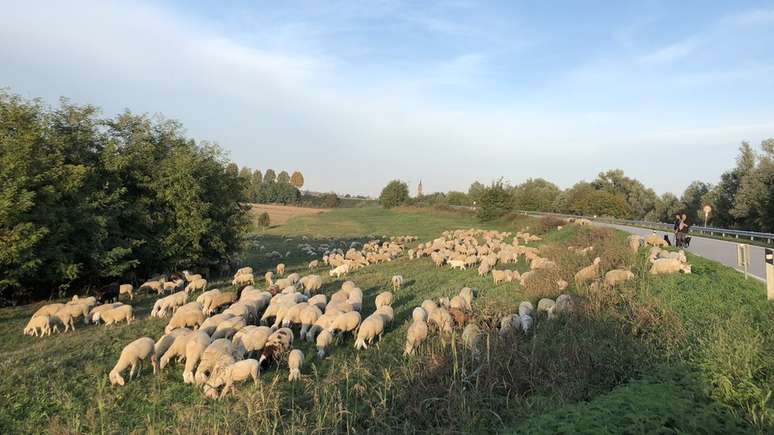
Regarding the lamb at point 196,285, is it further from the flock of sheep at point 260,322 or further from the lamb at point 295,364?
the lamb at point 295,364

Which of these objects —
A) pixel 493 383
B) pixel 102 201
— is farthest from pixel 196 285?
pixel 493 383

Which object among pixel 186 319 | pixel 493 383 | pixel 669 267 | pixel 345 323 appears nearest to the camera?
pixel 493 383

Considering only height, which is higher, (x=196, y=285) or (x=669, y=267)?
(x=669, y=267)

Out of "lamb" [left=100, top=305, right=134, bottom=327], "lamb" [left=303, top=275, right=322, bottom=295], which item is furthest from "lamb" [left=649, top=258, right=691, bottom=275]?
"lamb" [left=100, top=305, right=134, bottom=327]

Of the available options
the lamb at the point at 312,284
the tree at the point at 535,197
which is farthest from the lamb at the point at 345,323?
the tree at the point at 535,197

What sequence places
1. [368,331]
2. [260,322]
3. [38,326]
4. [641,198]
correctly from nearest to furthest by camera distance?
[368,331]
[38,326]
[260,322]
[641,198]

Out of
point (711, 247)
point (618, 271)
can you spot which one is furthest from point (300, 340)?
point (711, 247)

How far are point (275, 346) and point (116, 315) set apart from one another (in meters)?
6.00

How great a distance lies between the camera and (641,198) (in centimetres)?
7650

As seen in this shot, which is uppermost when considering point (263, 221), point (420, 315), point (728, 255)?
point (728, 255)

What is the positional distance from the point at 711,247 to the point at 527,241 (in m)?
11.4

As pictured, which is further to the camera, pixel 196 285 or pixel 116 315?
pixel 196 285

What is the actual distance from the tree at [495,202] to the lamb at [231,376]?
4840 cm

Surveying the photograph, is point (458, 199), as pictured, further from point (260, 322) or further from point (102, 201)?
point (260, 322)
